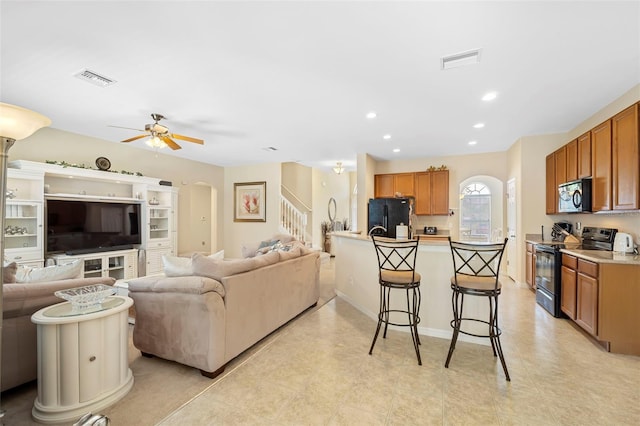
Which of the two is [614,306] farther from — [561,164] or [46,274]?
[46,274]

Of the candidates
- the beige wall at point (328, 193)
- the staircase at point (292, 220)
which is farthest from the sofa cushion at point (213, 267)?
the beige wall at point (328, 193)

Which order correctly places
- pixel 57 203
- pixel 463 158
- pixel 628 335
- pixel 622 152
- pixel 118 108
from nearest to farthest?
pixel 628 335
pixel 622 152
pixel 118 108
pixel 57 203
pixel 463 158

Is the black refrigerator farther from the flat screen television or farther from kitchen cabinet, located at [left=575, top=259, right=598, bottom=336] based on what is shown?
the flat screen television

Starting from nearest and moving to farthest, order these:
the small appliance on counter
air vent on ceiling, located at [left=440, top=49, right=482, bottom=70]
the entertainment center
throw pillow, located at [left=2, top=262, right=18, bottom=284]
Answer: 1. throw pillow, located at [left=2, top=262, right=18, bottom=284]
2. air vent on ceiling, located at [left=440, top=49, right=482, bottom=70]
3. the entertainment center
4. the small appliance on counter

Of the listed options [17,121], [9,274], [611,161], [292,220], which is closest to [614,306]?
[611,161]

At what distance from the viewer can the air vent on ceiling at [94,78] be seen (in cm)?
286

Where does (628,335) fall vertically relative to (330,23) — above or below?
below

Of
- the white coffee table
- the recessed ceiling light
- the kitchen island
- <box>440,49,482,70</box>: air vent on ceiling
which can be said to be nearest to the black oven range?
the kitchen island

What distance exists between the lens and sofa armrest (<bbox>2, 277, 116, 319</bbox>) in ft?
6.86

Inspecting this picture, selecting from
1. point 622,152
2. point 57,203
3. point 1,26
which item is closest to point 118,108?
point 1,26

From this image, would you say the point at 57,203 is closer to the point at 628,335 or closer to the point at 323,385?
the point at 323,385

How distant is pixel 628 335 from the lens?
9.03 ft

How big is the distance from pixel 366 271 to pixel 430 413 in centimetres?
202

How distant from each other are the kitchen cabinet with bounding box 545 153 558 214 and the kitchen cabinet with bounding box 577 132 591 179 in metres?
0.77
